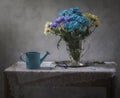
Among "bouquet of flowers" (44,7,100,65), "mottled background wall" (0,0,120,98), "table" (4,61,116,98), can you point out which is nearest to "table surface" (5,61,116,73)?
"table" (4,61,116,98)

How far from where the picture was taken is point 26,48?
2.57 meters

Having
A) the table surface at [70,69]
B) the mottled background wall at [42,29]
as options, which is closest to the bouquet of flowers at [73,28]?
the table surface at [70,69]

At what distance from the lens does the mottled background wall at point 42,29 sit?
2.48m

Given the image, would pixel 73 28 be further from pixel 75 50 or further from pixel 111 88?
pixel 111 88

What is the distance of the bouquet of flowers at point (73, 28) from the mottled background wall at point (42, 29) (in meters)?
0.27

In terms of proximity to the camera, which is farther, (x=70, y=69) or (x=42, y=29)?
(x=42, y=29)

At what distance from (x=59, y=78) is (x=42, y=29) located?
0.60m

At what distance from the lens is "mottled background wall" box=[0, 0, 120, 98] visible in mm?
2484

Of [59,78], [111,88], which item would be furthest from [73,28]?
[111,88]

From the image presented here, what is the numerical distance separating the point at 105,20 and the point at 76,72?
627 millimetres

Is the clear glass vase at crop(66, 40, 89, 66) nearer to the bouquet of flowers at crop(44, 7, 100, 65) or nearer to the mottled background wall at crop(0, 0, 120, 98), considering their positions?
the bouquet of flowers at crop(44, 7, 100, 65)

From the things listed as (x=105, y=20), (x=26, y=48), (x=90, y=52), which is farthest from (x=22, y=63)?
(x=105, y=20)

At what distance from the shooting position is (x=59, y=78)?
2061mm

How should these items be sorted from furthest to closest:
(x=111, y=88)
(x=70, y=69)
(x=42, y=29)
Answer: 1. (x=42, y=29)
2. (x=70, y=69)
3. (x=111, y=88)
